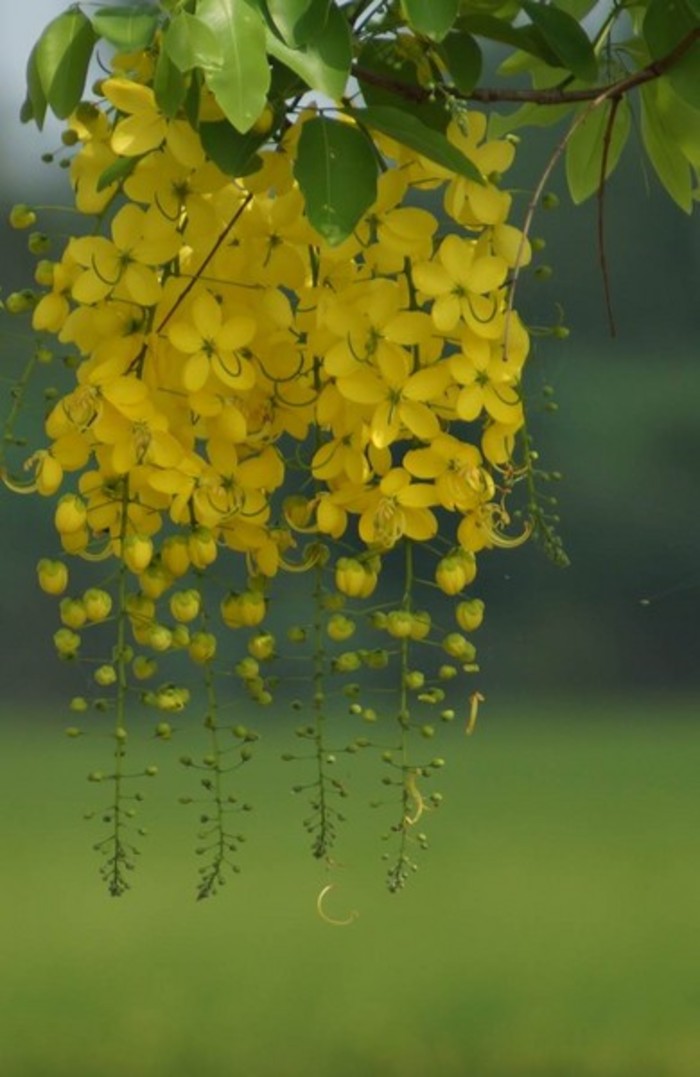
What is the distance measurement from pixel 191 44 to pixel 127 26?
6cm

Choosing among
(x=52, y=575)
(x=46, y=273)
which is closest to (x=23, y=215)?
(x=46, y=273)

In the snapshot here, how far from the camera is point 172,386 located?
621mm

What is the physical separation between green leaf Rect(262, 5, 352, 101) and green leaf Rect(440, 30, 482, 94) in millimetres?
77

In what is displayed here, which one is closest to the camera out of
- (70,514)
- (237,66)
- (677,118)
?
(237,66)

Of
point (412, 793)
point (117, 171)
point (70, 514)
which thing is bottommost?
point (412, 793)

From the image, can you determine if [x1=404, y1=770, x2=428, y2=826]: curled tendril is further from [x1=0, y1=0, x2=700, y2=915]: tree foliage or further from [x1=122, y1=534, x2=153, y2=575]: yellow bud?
[x1=122, y1=534, x2=153, y2=575]: yellow bud

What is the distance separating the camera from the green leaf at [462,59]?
60cm

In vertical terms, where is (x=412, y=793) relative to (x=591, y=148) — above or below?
below

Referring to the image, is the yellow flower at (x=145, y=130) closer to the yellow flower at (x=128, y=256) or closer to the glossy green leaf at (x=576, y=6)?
the yellow flower at (x=128, y=256)

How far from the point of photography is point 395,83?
1.95 ft

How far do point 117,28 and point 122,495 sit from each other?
0.15 metres

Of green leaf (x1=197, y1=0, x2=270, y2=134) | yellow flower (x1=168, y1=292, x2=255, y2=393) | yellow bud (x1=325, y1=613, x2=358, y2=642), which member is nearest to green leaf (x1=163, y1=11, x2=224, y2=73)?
green leaf (x1=197, y1=0, x2=270, y2=134)

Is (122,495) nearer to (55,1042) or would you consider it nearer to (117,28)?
(117,28)

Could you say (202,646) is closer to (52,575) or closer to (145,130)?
(52,575)
